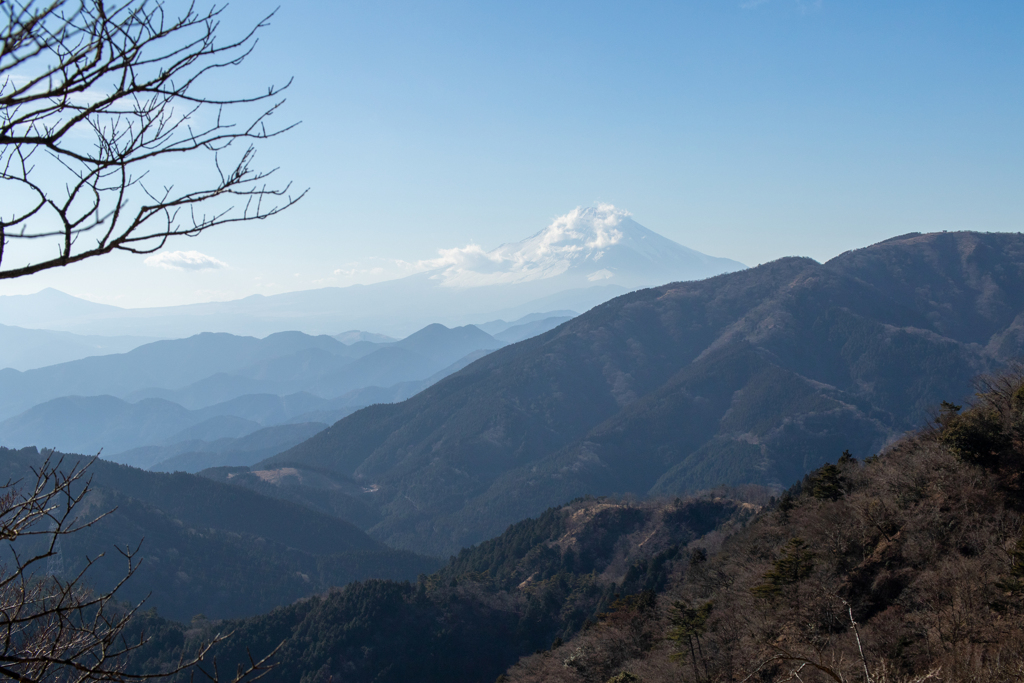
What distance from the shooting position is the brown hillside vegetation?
55.4 ft

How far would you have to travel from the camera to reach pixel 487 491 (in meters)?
169

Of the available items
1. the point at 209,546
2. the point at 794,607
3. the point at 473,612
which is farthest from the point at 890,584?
the point at 209,546

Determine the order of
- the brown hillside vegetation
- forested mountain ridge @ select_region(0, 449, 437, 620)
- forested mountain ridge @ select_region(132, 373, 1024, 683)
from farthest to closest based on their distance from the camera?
1. forested mountain ridge @ select_region(0, 449, 437, 620)
2. forested mountain ridge @ select_region(132, 373, 1024, 683)
3. the brown hillside vegetation

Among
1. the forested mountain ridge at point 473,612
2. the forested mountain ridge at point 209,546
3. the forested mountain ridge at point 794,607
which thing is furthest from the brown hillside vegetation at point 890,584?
the forested mountain ridge at point 209,546

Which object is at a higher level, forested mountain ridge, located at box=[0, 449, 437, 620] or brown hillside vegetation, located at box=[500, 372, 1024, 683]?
brown hillside vegetation, located at box=[500, 372, 1024, 683]

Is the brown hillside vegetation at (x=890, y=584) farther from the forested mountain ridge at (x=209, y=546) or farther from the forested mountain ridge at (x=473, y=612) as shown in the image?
the forested mountain ridge at (x=209, y=546)

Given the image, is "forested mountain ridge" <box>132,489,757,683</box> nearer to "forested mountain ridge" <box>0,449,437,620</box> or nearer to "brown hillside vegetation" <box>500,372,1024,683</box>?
"brown hillside vegetation" <box>500,372,1024,683</box>

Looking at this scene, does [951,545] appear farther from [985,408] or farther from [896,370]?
[896,370]

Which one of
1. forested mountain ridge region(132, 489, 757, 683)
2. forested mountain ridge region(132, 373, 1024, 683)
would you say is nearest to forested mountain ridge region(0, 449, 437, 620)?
forested mountain ridge region(132, 489, 757, 683)

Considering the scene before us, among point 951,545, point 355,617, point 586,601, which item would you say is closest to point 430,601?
point 355,617

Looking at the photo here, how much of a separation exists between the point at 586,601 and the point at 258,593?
6584 cm

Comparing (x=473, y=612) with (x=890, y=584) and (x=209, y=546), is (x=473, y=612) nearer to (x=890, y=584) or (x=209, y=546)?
(x=890, y=584)

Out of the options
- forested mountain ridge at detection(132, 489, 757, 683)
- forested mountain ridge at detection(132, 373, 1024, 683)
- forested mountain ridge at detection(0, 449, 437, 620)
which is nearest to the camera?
forested mountain ridge at detection(132, 373, 1024, 683)

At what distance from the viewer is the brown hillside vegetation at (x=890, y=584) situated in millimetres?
16891
